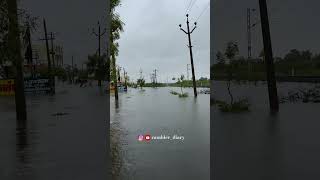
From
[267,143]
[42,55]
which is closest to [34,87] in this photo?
[42,55]

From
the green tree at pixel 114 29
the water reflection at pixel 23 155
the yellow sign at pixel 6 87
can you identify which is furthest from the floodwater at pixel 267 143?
the yellow sign at pixel 6 87

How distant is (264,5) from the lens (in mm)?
19453

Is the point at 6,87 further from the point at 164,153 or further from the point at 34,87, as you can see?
the point at 164,153

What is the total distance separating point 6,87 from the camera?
45969mm

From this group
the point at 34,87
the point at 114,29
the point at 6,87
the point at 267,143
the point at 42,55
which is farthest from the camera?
the point at 42,55

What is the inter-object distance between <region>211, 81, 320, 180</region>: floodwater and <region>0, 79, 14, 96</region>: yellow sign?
3123 centimetres

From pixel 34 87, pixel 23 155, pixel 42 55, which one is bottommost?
pixel 23 155

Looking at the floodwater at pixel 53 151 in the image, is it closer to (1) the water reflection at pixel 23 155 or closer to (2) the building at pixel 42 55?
(1) the water reflection at pixel 23 155

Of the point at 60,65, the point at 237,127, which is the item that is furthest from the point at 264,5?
the point at 60,65

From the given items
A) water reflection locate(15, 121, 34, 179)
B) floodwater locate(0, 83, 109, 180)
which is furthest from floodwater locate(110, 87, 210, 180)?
water reflection locate(15, 121, 34, 179)

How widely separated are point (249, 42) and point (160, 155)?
17.9 m

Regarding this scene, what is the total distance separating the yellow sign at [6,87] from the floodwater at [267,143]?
1230 inches

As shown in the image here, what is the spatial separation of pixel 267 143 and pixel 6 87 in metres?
39.2

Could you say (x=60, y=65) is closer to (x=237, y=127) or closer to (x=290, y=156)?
(x=237, y=127)
